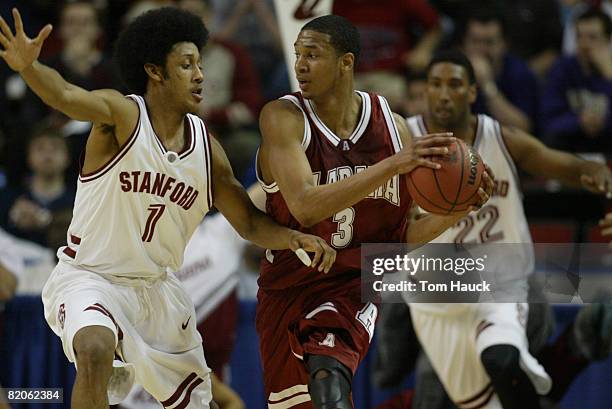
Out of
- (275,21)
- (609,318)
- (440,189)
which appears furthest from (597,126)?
(440,189)

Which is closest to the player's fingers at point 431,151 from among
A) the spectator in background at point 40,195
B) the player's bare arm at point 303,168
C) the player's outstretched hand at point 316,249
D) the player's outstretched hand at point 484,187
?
the player's bare arm at point 303,168

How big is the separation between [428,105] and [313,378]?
2.20m

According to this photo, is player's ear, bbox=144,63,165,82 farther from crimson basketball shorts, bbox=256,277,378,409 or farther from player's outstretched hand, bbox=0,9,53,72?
crimson basketball shorts, bbox=256,277,378,409

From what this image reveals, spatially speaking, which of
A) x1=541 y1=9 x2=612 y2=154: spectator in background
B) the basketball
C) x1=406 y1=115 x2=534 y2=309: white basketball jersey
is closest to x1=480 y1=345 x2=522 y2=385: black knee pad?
x1=406 y1=115 x2=534 y2=309: white basketball jersey

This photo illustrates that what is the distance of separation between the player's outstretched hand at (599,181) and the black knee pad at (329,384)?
6.69 feet

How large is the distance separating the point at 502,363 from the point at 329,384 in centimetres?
169

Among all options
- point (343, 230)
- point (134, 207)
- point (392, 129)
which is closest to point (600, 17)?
point (392, 129)

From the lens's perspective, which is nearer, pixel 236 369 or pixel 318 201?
pixel 318 201

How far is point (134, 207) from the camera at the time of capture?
554 cm

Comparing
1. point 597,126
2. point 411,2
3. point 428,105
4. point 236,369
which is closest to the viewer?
point 428,105

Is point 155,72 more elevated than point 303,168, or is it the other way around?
point 155,72

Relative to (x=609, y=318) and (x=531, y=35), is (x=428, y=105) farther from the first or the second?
(x=531, y=35)

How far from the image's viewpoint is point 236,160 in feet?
30.8

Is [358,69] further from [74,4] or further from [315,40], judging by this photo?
[315,40]
